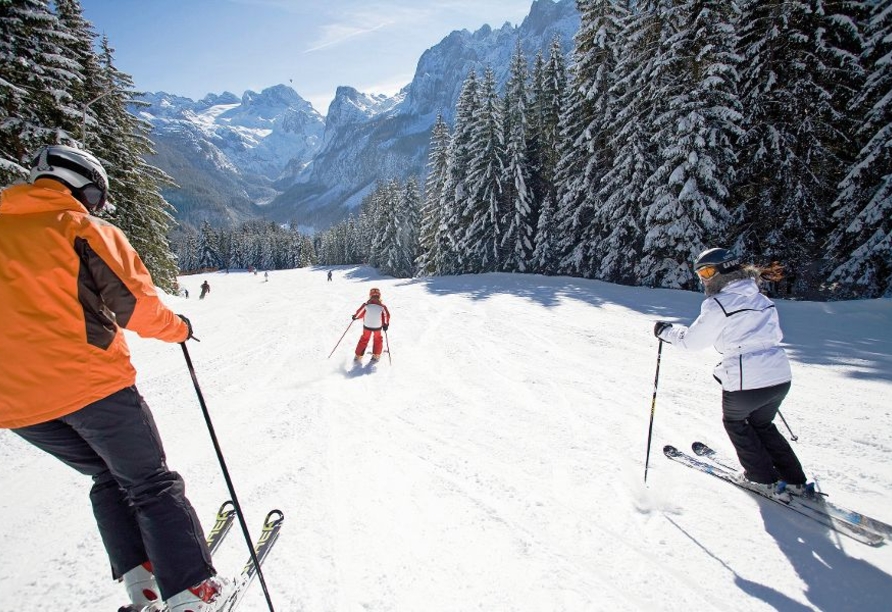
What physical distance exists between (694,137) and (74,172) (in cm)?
1939

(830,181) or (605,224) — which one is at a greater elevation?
(830,181)

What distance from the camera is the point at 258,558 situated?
2.96 metres

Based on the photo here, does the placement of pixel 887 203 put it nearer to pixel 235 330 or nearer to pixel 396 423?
pixel 396 423

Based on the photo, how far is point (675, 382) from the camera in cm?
677

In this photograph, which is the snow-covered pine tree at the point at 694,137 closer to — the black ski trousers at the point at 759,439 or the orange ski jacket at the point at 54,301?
the black ski trousers at the point at 759,439

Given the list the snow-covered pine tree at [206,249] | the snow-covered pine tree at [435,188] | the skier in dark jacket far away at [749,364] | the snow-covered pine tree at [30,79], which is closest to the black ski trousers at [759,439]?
the skier in dark jacket far away at [749,364]

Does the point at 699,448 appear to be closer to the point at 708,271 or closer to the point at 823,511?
the point at 823,511

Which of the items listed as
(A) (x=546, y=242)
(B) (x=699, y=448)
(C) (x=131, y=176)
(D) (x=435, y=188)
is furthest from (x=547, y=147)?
(B) (x=699, y=448)

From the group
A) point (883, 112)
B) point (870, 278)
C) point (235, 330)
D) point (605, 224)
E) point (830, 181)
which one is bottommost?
point (235, 330)

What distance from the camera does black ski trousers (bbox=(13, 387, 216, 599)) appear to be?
6.92 ft

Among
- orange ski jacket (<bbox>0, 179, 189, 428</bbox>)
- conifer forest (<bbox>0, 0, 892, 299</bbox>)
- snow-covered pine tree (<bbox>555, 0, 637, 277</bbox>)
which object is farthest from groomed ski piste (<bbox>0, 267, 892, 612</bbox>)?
snow-covered pine tree (<bbox>555, 0, 637, 277</bbox>)

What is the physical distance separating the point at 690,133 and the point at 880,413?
14.2 metres

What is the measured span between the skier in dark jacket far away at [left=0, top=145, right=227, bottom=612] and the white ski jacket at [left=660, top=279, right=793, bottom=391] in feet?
12.8

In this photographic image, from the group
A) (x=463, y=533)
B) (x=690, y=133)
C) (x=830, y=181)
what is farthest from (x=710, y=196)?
(x=463, y=533)
